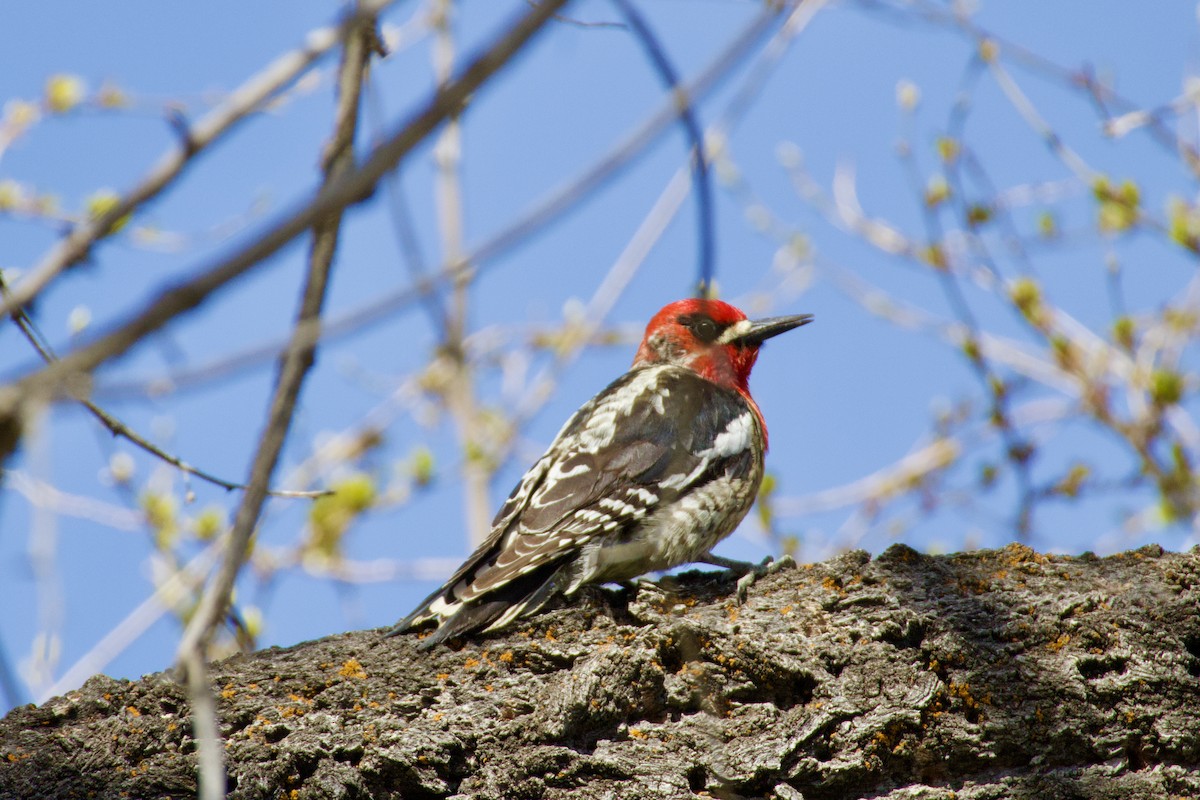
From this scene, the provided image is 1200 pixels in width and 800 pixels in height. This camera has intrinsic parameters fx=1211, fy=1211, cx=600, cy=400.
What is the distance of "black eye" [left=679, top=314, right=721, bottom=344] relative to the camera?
18.9ft

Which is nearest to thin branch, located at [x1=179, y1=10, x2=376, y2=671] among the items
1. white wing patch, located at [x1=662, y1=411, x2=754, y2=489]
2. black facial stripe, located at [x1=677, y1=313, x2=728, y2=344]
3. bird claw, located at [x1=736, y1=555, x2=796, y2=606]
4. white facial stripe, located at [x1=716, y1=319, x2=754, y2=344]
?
bird claw, located at [x1=736, y1=555, x2=796, y2=606]

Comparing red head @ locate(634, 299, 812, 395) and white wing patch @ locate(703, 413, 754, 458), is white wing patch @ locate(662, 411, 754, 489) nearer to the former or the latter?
white wing patch @ locate(703, 413, 754, 458)

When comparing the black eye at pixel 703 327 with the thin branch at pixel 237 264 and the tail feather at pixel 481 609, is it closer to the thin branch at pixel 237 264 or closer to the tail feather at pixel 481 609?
the tail feather at pixel 481 609

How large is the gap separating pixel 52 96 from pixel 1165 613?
4.95 m

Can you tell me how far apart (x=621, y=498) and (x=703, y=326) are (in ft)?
5.75

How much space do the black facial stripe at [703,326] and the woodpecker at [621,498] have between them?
0.29 m

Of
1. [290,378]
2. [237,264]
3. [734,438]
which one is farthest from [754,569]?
[237,264]

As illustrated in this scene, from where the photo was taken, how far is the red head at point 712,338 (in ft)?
18.0

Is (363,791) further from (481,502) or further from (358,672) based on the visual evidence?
(481,502)

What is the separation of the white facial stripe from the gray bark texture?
2.34 metres

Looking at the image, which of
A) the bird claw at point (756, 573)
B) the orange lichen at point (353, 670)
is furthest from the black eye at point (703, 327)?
the orange lichen at point (353, 670)

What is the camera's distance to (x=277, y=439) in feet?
5.37

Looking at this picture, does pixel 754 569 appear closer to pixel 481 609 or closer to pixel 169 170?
pixel 481 609

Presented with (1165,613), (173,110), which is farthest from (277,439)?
(1165,613)
